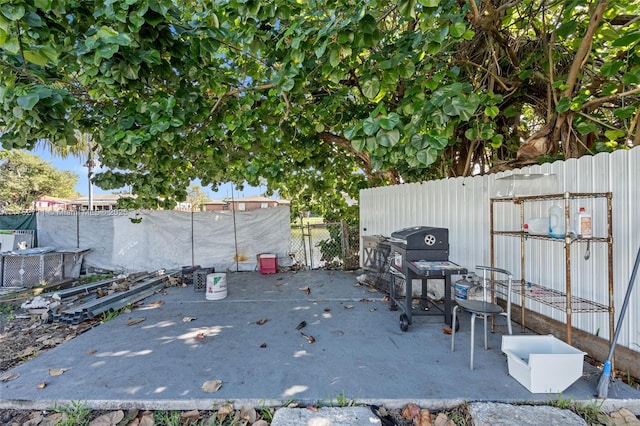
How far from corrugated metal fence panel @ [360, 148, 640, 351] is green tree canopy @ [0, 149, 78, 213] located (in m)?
23.2

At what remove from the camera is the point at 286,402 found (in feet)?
7.09

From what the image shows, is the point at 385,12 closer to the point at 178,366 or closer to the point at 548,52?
the point at 548,52

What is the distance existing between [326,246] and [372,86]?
504 cm

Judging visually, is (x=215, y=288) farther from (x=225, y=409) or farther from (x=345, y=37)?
(x=345, y=37)

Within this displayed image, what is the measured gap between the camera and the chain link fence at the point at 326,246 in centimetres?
716

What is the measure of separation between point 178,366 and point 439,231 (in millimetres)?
3161

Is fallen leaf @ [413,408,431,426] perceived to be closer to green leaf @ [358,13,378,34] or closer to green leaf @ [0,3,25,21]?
green leaf @ [358,13,378,34]

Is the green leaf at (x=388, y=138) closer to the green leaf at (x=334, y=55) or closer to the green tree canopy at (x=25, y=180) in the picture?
the green leaf at (x=334, y=55)

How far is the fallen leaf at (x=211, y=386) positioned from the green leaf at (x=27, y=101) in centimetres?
271

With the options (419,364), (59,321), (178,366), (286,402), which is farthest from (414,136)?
(59,321)

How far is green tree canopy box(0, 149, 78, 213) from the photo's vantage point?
1809cm

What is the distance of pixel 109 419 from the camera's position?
2059mm

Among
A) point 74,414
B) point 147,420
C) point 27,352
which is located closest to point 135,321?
point 27,352

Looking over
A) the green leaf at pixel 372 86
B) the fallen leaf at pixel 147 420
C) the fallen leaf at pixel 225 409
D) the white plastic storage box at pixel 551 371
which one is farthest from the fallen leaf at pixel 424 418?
the green leaf at pixel 372 86
